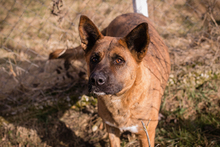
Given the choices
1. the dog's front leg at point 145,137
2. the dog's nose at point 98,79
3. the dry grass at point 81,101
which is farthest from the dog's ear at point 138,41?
the dry grass at point 81,101

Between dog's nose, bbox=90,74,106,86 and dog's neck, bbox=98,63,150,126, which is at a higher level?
dog's nose, bbox=90,74,106,86

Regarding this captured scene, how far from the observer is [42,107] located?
3361 millimetres

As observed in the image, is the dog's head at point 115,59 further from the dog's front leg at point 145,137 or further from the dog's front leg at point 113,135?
the dog's front leg at point 113,135

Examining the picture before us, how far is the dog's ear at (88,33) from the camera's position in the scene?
197 cm

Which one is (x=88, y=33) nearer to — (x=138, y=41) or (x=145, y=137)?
(x=138, y=41)

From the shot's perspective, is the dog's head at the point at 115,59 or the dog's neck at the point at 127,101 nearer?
the dog's head at the point at 115,59

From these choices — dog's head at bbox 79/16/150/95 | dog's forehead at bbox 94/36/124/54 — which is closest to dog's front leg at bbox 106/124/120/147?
dog's head at bbox 79/16/150/95

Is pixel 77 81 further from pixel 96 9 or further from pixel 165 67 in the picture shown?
pixel 96 9

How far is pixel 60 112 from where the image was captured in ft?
11.2

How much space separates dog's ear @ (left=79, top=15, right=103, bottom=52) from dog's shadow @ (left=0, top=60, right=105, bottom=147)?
1.48 metres

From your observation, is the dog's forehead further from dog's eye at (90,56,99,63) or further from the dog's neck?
the dog's neck

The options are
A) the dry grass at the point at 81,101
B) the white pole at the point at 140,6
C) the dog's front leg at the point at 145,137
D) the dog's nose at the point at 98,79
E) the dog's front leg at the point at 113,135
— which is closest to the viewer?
the dog's nose at the point at 98,79

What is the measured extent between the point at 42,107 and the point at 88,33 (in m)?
1.94

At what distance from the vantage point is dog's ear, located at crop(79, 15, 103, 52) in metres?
1.97
